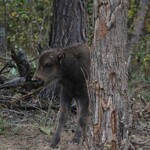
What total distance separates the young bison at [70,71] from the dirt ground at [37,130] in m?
0.26

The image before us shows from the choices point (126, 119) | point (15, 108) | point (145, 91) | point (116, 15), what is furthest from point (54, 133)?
point (145, 91)

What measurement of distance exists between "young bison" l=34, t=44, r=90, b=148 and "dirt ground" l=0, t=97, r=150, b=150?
0.85 ft

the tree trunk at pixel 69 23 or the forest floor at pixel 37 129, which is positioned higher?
the tree trunk at pixel 69 23

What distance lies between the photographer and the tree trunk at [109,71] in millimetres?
4309

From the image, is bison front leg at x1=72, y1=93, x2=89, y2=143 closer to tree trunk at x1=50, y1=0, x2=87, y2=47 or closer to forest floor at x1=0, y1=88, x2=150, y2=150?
forest floor at x1=0, y1=88, x2=150, y2=150

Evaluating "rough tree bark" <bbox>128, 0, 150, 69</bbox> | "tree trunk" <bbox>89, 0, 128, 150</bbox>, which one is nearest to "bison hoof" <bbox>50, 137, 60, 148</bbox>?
"tree trunk" <bbox>89, 0, 128, 150</bbox>

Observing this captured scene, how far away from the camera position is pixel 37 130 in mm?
6504

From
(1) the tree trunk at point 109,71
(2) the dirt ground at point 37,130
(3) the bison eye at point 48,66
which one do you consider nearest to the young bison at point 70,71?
(3) the bison eye at point 48,66

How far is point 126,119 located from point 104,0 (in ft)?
3.88

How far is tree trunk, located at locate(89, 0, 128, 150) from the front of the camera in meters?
4.31

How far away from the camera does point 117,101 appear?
172 inches

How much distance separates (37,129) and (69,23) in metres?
2.00

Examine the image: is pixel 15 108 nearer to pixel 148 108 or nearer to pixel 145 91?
pixel 148 108

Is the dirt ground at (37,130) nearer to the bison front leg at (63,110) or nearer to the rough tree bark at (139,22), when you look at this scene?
the bison front leg at (63,110)
